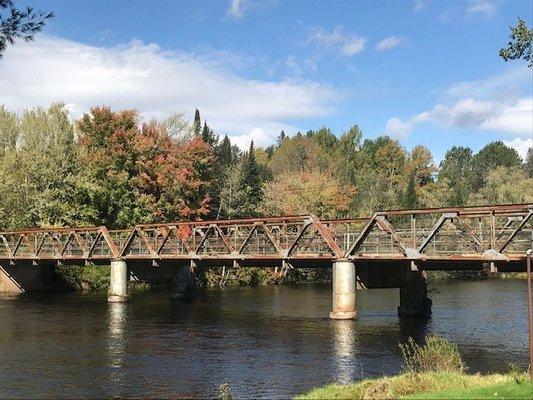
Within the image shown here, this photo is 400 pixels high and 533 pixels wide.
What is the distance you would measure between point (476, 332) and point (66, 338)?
1993 cm

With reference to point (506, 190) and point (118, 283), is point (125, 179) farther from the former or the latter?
point (506, 190)

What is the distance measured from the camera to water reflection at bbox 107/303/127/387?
2188cm

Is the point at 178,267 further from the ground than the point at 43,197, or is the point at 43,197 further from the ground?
the point at 43,197

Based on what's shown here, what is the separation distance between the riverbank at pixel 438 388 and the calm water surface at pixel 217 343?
3.29 meters

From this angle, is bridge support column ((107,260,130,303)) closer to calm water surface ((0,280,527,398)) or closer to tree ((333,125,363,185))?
calm water surface ((0,280,527,398))

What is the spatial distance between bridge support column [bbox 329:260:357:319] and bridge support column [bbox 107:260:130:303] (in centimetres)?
1897

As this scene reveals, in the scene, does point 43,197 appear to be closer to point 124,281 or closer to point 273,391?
point 124,281

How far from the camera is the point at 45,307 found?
44.3 metres

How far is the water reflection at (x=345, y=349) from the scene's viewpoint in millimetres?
21445

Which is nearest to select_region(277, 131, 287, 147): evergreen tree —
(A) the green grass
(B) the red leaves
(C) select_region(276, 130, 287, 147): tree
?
(C) select_region(276, 130, 287, 147): tree

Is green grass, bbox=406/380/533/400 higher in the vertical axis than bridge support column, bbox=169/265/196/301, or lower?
higher

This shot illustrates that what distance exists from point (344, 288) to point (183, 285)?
66.3ft

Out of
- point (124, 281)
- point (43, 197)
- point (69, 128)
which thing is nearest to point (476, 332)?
point (124, 281)

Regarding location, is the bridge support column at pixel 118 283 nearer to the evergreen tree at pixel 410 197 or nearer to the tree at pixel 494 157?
the evergreen tree at pixel 410 197
